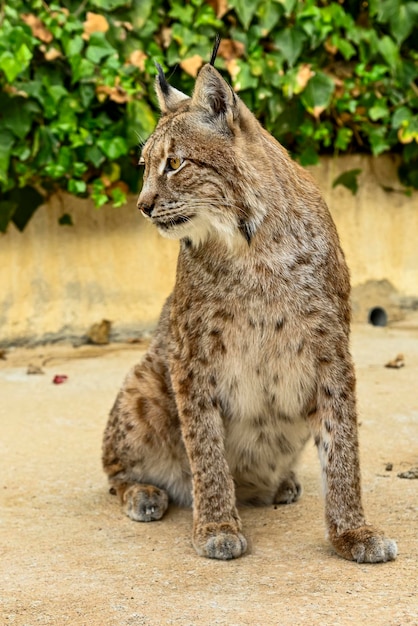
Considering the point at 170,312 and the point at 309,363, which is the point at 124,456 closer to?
the point at 170,312

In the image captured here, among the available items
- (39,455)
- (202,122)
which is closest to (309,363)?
(202,122)

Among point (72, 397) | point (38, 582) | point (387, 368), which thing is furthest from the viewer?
point (387, 368)

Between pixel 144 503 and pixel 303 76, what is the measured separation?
3.75m

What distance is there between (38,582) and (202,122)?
1587 millimetres

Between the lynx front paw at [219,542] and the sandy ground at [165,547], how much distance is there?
38 millimetres

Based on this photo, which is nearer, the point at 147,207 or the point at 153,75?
the point at 147,207

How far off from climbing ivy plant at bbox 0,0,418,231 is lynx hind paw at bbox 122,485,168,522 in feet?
9.82

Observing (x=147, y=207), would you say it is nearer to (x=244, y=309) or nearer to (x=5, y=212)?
(x=244, y=309)

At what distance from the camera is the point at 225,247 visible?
11.8 ft

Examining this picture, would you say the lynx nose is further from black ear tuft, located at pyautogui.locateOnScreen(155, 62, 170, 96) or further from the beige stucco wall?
the beige stucco wall

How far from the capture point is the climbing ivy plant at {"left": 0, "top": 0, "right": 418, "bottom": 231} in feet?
21.5

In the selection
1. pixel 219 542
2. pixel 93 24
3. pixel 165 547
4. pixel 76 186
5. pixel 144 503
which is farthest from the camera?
pixel 76 186

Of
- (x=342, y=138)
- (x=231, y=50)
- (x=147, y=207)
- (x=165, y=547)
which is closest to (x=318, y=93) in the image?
(x=342, y=138)

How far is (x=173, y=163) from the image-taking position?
11.8ft
